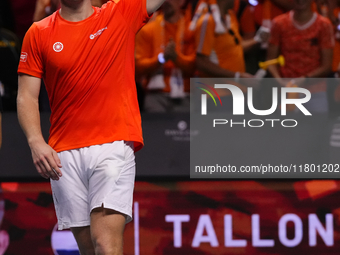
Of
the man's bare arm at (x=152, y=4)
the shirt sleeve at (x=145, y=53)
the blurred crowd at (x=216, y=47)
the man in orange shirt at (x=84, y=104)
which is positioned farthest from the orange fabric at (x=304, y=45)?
the man in orange shirt at (x=84, y=104)

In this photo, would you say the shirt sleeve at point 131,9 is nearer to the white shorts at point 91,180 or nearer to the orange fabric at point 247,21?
the white shorts at point 91,180

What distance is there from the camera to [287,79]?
169 inches

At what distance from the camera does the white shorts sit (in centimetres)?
240

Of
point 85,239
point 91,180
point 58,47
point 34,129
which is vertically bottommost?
point 85,239

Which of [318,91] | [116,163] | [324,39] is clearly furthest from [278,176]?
[116,163]

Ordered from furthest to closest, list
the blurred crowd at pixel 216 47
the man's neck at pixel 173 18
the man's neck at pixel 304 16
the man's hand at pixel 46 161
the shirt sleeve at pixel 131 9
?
the man's neck at pixel 173 18, the man's neck at pixel 304 16, the blurred crowd at pixel 216 47, the shirt sleeve at pixel 131 9, the man's hand at pixel 46 161

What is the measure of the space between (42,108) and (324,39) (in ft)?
7.89

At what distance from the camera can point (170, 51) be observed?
4406 millimetres

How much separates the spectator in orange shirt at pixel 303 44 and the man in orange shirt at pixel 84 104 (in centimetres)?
221

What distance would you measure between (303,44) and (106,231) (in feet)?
9.02

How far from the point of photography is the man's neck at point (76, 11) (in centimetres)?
250

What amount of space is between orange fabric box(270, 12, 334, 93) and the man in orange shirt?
222 centimetres

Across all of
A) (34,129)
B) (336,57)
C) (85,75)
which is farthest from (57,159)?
(336,57)

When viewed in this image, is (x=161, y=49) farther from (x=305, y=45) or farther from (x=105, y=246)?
(x=105, y=246)
